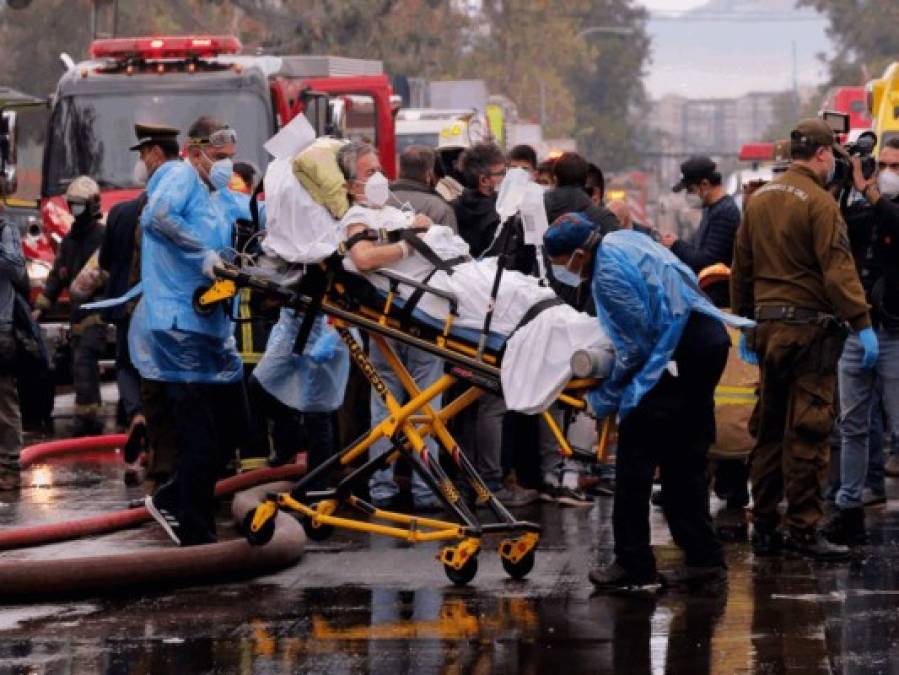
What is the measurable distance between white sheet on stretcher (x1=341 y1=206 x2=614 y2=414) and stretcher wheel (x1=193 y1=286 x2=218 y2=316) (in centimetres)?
87

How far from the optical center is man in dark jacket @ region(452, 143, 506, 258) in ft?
42.6

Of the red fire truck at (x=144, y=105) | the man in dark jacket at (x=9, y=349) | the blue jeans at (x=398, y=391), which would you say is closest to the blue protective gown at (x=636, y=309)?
the blue jeans at (x=398, y=391)

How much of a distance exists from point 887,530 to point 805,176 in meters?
2.16

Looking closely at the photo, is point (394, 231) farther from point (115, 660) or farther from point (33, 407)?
point (33, 407)

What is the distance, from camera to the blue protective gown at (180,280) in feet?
34.2

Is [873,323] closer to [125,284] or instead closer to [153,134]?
[153,134]

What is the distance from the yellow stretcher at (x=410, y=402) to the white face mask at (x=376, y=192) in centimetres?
41

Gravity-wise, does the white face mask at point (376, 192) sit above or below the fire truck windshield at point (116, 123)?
below

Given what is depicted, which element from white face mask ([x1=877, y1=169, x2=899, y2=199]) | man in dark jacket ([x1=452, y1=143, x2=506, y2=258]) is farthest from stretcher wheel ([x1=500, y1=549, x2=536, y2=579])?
man in dark jacket ([x1=452, y1=143, x2=506, y2=258])

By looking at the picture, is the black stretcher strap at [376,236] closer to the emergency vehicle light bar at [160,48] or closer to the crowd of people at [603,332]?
the crowd of people at [603,332]

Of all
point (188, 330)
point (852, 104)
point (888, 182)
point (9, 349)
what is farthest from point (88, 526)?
point (852, 104)

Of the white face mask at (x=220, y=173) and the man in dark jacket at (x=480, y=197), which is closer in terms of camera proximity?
the white face mask at (x=220, y=173)

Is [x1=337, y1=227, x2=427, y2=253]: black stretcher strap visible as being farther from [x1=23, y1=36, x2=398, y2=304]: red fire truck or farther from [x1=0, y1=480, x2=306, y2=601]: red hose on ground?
[x1=23, y1=36, x2=398, y2=304]: red fire truck

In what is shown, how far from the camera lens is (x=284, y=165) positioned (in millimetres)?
10242
